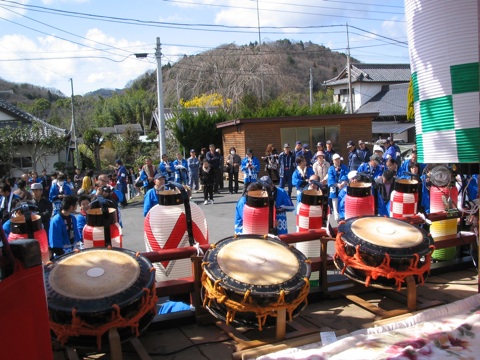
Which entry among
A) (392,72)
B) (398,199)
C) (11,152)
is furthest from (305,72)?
(398,199)

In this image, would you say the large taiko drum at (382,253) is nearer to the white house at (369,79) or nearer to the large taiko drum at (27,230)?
the large taiko drum at (27,230)

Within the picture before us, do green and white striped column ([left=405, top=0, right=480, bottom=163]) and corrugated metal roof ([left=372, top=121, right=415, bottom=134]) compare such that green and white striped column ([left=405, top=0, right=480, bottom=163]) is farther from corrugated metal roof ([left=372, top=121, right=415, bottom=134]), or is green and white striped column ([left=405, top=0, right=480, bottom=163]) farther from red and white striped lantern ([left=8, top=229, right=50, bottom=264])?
corrugated metal roof ([left=372, top=121, right=415, bottom=134])

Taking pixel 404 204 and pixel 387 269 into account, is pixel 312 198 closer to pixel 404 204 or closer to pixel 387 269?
pixel 404 204

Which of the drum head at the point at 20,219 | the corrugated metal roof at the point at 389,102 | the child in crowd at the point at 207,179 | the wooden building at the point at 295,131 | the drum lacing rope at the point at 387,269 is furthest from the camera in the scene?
the corrugated metal roof at the point at 389,102

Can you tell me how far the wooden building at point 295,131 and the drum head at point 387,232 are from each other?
41.2ft

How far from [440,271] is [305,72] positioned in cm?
6503

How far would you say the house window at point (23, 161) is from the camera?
835 inches

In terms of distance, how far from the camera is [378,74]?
3450 cm

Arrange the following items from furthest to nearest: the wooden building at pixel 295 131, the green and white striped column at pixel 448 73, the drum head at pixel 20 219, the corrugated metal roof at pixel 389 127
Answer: the corrugated metal roof at pixel 389 127, the wooden building at pixel 295 131, the drum head at pixel 20 219, the green and white striped column at pixel 448 73

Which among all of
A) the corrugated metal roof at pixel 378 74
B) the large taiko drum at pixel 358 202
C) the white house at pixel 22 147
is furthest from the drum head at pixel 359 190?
the corrugated metal roof at pixel 378 74

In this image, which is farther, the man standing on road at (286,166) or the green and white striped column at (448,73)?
the man standing on road at (286,166)

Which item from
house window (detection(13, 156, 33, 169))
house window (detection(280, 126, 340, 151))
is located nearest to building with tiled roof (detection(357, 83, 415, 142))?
house window (detection(280, 126, 340, 151))

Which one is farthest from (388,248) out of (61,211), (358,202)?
(61,211)

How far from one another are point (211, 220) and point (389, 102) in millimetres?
24359
